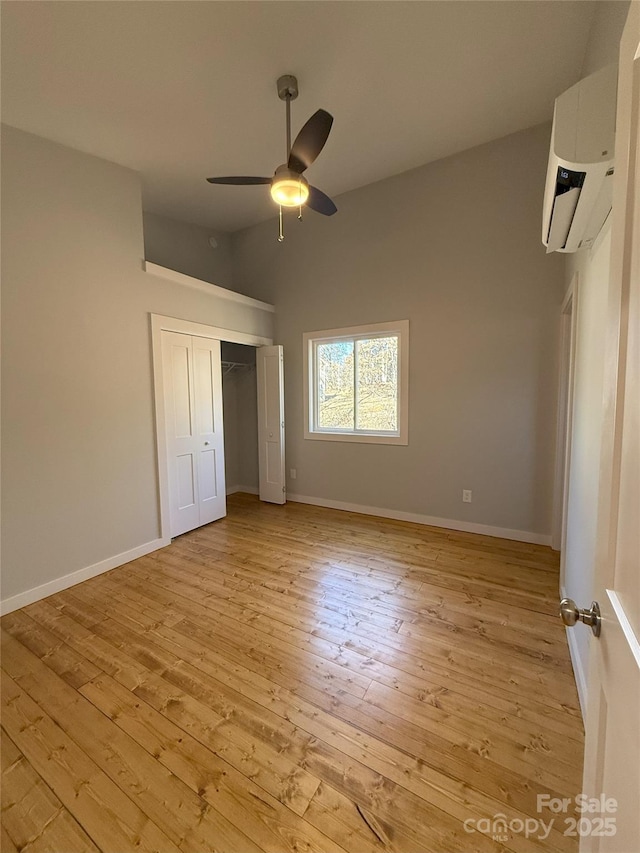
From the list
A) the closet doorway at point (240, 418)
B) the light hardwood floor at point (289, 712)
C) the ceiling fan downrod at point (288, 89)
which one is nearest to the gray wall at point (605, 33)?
the ceiling fan downrod at point (288, 89)

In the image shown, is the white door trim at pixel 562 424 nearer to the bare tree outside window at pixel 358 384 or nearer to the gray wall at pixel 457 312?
the gray wall at pixel 457 312

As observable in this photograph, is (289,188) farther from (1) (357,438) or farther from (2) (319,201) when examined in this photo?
(1) (357,438)

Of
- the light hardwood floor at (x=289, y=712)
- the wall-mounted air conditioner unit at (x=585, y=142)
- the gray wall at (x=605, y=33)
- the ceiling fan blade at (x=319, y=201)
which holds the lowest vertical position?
the light hardwood floor at (x=289, y=712)

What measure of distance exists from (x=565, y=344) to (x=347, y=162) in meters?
2.57

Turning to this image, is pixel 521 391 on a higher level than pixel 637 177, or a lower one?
lower

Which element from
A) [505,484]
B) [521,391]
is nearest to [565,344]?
[521,391]

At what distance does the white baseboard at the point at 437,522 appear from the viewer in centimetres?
329

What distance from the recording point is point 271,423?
14.8ft

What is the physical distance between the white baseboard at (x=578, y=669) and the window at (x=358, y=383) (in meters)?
2.20

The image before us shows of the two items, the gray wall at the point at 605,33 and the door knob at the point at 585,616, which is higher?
the gray wall at the point at 605,33

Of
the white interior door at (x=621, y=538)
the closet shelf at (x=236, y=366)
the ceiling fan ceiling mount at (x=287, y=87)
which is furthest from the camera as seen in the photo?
the closet shelf at (x=236, y=366)

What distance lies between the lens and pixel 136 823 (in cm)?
119

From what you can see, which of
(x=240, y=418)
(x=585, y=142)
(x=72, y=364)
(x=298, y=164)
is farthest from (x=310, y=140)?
(x=240, y=418)

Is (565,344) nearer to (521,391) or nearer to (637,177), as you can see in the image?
(521,391)
